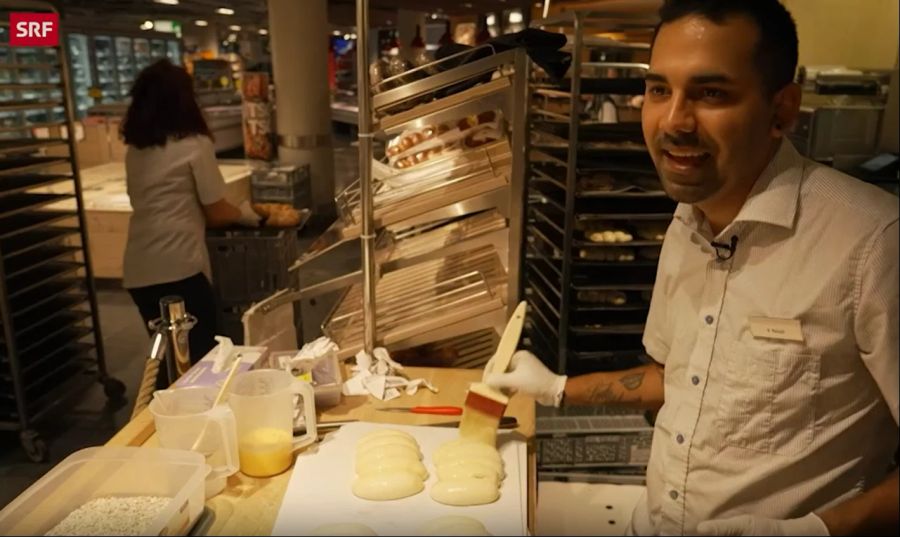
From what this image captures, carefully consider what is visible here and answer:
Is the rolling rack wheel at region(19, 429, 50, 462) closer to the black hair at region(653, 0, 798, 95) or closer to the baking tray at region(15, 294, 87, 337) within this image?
the baking tray at region(15, 294, 87, 337)

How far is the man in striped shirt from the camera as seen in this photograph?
3.10ft

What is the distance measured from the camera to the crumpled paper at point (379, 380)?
5.19 feet

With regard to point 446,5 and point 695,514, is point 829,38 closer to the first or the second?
point 695,514

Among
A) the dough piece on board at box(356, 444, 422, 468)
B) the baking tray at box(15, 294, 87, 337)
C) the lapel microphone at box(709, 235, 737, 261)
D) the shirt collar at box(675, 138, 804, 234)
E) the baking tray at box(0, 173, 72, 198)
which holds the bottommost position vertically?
the baking tray at box(15, 294, 87, 337)

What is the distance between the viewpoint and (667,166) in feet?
3.32

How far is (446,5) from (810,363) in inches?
95.1

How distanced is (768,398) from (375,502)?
25.6 inches

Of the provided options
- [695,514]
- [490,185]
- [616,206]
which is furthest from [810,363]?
[616,206]

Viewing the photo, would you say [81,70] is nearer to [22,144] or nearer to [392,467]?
[22,144]

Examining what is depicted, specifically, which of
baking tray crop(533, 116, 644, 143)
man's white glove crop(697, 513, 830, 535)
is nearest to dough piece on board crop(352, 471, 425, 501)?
man's white glove crop(697, 513, 830, 535)

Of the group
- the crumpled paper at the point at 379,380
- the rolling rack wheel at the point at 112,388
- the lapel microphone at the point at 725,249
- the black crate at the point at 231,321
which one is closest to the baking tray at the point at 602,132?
the crumpled paper at the point at 379,380

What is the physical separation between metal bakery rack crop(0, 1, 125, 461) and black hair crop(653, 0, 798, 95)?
9.06 feet

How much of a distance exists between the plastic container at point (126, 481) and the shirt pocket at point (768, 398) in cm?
86

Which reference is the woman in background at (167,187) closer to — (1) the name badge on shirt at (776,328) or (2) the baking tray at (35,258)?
(2) the baking tray at (35,258)
